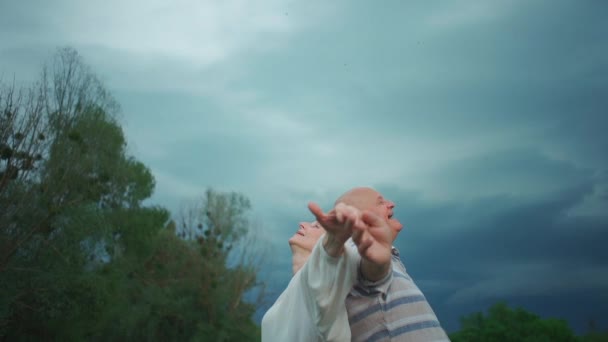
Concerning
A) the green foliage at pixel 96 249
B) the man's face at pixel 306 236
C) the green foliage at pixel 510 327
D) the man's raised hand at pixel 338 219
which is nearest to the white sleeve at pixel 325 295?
the man's raised hand at pixel 338 219

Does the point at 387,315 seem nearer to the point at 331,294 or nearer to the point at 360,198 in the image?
the point at 331,294

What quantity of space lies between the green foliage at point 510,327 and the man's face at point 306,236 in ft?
17.6

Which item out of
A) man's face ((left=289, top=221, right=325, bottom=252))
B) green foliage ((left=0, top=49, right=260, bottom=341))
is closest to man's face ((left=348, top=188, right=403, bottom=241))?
man's face ((left=289, top=221, right=325, bottom=252))

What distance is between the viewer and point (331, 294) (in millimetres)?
1922

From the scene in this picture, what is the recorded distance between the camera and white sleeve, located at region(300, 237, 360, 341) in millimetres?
1929

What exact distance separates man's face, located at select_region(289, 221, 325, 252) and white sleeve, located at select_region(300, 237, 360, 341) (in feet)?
1.91

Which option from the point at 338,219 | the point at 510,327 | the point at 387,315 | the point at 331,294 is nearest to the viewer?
the point at 338,219

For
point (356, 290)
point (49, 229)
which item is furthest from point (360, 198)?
point (49, 229)

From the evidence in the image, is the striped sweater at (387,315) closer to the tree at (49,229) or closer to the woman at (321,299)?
the woman at (321,299)

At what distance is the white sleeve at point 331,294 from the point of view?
6.33 feet

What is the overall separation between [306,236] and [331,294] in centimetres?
69

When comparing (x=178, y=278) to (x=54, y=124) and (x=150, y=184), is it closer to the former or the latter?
(x=150, y=184)

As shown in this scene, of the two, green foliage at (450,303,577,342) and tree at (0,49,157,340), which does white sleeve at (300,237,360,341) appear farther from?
tree at (0,49,157,340)

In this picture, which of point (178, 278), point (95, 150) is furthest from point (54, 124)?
point (178, 278)
